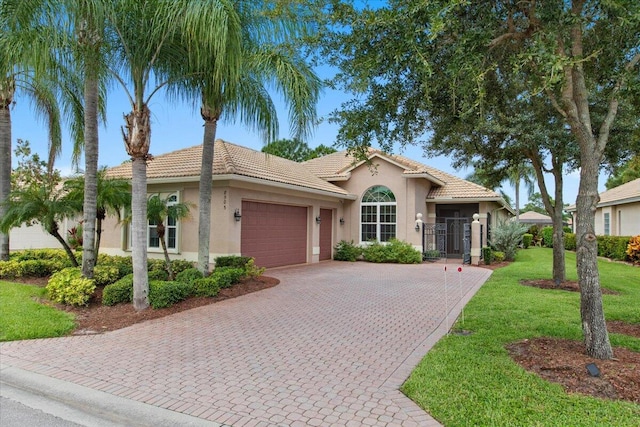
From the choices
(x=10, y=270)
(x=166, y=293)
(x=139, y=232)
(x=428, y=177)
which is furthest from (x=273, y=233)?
(x=428, y=177)

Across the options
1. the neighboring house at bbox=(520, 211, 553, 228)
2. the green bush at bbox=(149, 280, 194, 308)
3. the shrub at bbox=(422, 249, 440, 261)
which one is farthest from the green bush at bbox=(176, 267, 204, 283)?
the neighboring house at bbox=(520, 211, 553, 228)

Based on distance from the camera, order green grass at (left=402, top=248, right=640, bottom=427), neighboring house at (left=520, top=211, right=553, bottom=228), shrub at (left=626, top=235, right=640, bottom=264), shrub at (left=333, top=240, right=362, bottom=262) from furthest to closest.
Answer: neighboring house at (left=520, top=211, right=553, bottom=228) → shrub at (left=333, top=240, right=362, bottom=262) → shrub at (left=626, top=235, right=640, bottom=264) → green grass at (left=402, top=248, right=640, bottom=427)

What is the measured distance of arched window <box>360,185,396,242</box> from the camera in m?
20.1

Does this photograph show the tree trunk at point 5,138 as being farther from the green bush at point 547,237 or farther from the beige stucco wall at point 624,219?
the green bush at point 547,237

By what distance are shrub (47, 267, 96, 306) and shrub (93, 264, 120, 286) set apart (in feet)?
1.84

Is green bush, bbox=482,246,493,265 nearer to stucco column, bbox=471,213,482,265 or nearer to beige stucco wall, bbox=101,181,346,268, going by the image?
stucco column, bbox=471,213,482,265

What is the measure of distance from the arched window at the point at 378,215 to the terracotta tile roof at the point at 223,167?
77.2 inches

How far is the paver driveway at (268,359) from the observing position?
4.25 meters

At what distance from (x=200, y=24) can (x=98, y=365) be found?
549 cm

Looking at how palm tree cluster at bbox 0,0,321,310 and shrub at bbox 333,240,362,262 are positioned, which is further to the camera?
shrub at bbox 333,240,362,262

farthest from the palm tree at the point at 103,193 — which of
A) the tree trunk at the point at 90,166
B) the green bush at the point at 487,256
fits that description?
the green bush at the point at 487,256

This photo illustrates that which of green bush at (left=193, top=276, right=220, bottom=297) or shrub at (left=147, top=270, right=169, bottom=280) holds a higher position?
shrub at (left=147, top=270, right=169, bottom=280)

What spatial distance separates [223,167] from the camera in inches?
521

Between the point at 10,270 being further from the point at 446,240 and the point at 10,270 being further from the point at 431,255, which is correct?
the point at 446,240
